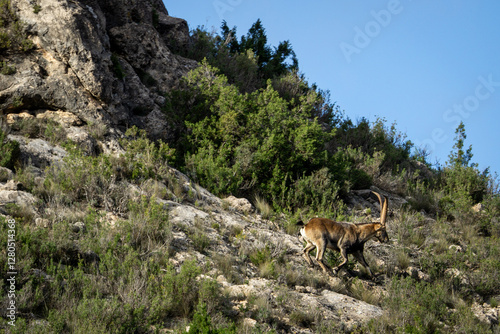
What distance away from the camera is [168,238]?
25.7ft

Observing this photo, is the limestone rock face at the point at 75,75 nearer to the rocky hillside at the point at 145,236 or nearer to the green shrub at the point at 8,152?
the rocky hillside at the point at 145,236

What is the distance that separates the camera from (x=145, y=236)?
778cm

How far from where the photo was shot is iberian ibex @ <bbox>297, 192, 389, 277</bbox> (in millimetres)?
8688

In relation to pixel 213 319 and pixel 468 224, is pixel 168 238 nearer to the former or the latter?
pixel 213 319

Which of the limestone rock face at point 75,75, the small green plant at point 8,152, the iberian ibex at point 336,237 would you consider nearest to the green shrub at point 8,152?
the small green plant at point 8,152

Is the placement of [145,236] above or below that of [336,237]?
below

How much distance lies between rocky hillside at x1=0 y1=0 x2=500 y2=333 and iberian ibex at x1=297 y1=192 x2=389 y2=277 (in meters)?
0.33

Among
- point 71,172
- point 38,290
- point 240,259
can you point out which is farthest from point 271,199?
point 38,290

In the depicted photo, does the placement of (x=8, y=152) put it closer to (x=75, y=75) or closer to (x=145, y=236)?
(x=145, y=236)

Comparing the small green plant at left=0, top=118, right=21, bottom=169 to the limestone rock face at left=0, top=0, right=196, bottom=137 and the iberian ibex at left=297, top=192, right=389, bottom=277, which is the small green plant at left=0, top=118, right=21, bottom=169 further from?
the iberian ibex at left=297, top=192, right=389, bottom=277

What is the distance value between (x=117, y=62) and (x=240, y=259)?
282 inches

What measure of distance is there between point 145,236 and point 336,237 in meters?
3.70

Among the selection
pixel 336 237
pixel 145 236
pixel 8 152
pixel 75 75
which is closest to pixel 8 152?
pixel 8 152

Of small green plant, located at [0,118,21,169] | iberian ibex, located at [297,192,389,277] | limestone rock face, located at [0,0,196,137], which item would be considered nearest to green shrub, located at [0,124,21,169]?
small green plant, located at [0,118,21,169]
